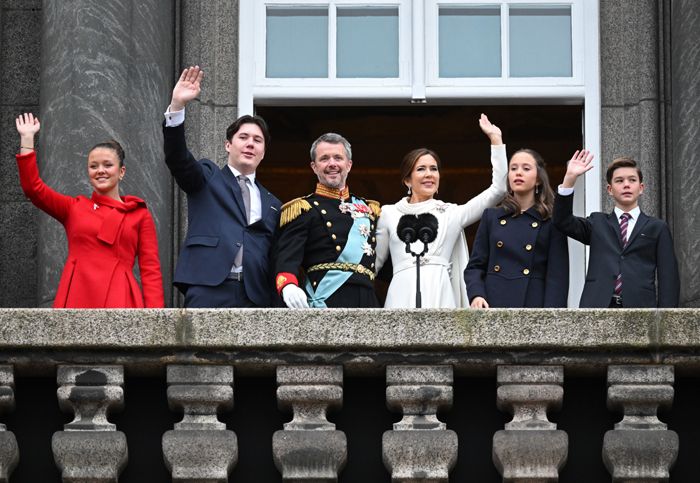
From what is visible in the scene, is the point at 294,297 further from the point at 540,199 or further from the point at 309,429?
the point at 540,199

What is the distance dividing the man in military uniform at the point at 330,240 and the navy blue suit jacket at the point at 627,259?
3.52 ft

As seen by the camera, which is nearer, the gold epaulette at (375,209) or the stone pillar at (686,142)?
the gold epaulette at (375,209)

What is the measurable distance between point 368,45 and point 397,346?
5233mm

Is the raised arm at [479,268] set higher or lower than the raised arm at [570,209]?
lower

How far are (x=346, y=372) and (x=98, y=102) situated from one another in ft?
14.4

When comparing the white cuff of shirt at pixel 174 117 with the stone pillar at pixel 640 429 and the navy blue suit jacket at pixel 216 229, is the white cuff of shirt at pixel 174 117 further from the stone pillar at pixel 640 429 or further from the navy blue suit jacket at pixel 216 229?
the stone pillar at pixel 640 429

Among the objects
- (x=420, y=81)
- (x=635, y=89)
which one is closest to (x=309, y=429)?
(x=420, y=81)

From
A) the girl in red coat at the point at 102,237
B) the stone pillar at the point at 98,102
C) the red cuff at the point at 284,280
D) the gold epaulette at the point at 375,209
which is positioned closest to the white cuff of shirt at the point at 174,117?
the girl in red coat at the point at 102,237

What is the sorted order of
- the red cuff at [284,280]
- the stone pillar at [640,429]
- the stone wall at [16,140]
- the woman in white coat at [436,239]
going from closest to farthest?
the stone pillar at [640,429] → the red cuff at [284,280] → the woman in white coat at [436,239] → the stone wall at [16,140]

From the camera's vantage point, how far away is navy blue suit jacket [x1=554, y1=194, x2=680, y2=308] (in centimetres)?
1138

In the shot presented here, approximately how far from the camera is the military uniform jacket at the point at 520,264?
11680mm

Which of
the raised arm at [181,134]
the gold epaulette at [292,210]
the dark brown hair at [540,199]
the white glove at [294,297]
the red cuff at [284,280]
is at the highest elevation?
the raised arm at [181,134]

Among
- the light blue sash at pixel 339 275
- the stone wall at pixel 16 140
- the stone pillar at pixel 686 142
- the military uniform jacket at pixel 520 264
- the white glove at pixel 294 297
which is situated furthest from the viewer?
the stone wall at pixel 16 140

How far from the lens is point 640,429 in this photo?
31.4 ft
